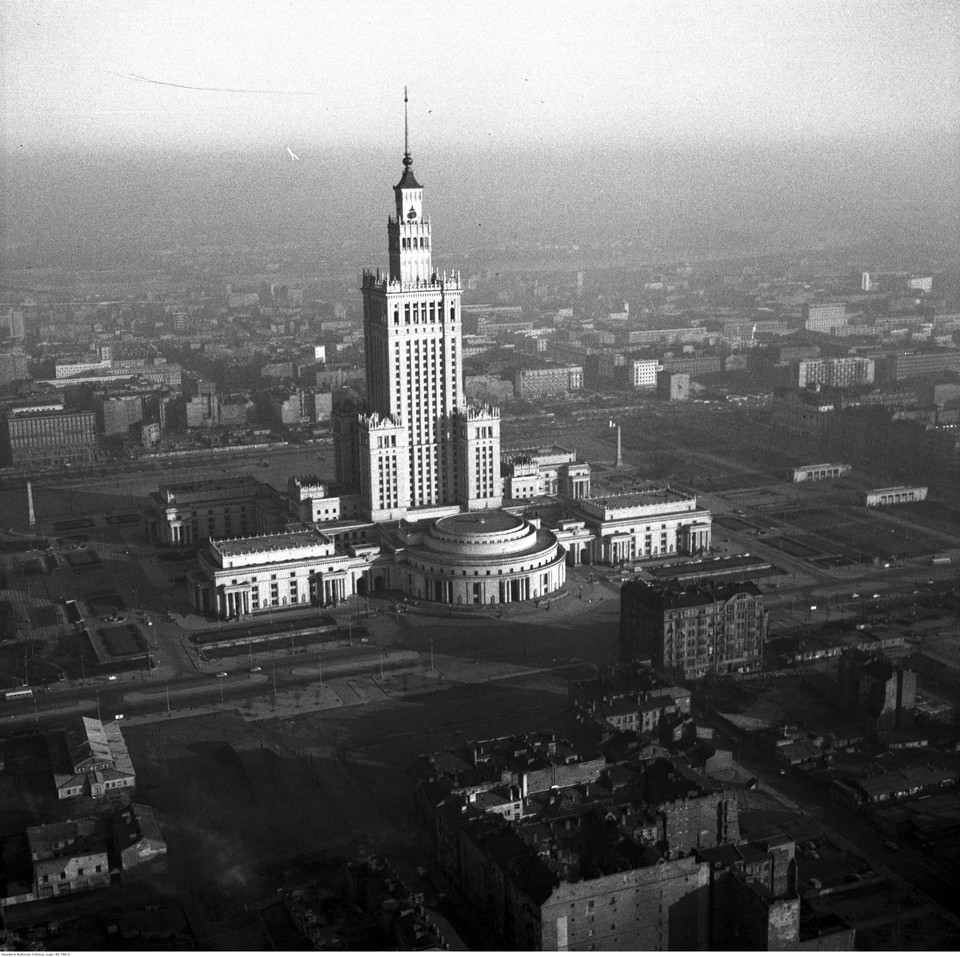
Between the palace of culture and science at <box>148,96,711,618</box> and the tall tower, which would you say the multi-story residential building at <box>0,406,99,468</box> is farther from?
the tall tower

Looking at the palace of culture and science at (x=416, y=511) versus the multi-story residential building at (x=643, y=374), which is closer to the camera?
the palace of culture and science at (x=416, y=511)

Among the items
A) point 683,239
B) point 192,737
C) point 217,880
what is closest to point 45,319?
point 683,239

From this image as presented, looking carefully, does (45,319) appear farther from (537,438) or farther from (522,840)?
(522,840)

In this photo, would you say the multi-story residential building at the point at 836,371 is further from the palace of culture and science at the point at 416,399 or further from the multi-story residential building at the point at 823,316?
the palace of culture and science at the point at 416,399

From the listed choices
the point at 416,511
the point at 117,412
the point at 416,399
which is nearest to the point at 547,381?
the point at 117,412

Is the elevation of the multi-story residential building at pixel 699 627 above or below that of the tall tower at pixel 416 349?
below

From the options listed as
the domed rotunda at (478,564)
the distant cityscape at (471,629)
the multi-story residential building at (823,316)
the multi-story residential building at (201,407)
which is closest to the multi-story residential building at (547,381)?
the distant cityscape at (471,629)

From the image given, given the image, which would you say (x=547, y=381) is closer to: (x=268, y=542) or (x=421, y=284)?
(x=421, y=284)

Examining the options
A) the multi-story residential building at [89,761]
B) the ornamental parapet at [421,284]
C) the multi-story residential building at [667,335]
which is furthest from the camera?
the multi-story residential building at [667,335]
